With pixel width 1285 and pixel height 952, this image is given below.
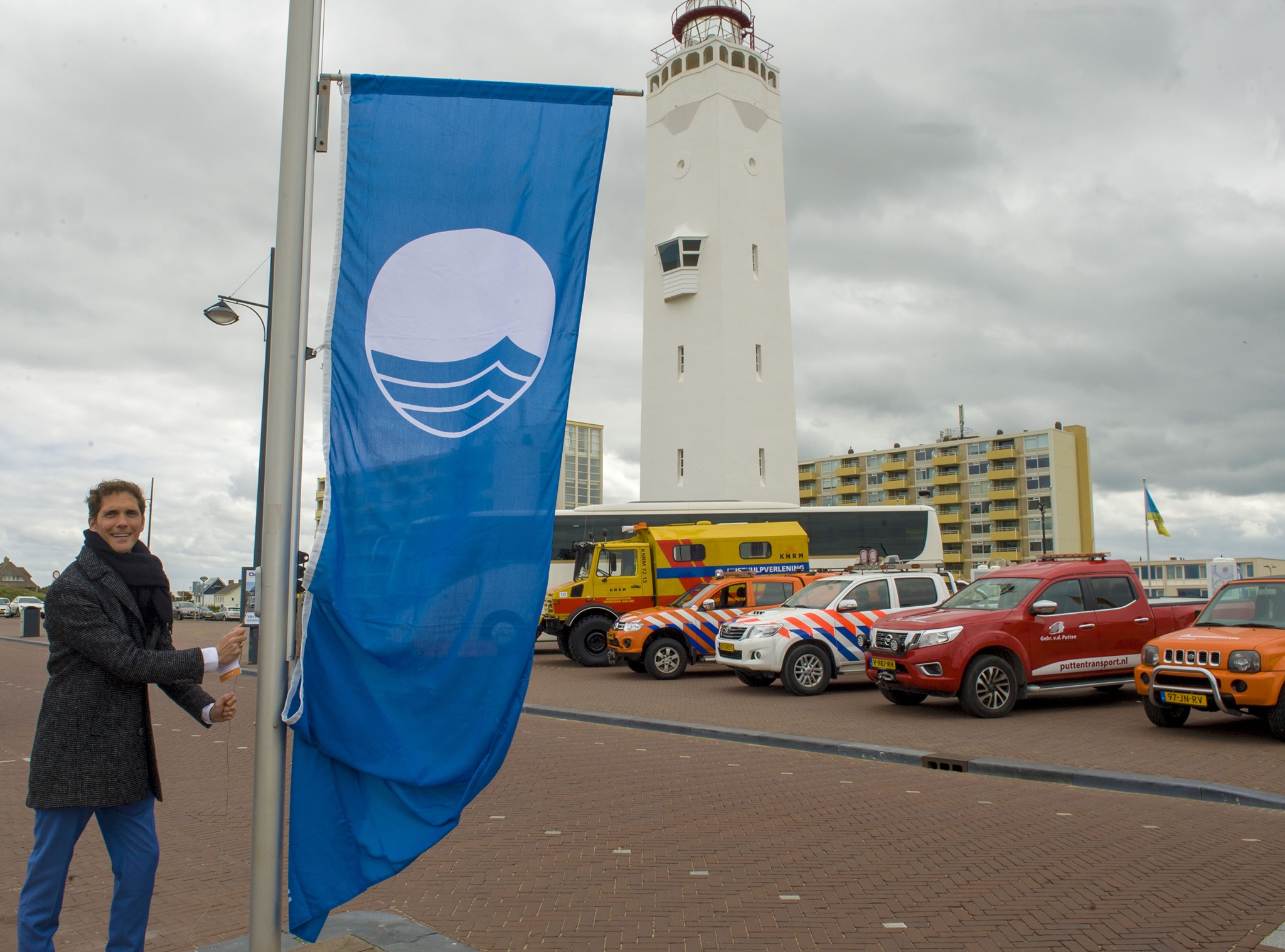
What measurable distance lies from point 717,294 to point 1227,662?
3334 centimetres

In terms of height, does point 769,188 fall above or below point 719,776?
above

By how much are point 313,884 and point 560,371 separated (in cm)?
221

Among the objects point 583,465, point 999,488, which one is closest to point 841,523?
point 583,465

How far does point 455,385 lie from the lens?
387 cm

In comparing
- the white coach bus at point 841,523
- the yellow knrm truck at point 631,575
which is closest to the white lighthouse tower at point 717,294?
the white coach bus at point 841,523

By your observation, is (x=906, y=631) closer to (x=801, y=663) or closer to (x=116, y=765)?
(x=801, y=663)

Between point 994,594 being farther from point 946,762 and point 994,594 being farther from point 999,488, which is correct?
point 999,488

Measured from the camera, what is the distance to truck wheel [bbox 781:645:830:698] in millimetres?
14531

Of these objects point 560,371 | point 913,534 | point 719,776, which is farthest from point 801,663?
point 913,534

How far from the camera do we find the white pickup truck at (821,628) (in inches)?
574

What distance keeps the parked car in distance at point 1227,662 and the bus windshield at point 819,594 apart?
5.10m

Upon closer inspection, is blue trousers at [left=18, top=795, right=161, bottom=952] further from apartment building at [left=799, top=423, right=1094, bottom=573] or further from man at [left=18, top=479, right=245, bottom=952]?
apartment building at [left=799, top=423, right=1094, bottom=573]

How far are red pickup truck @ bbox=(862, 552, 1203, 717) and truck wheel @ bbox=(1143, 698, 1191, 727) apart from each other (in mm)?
1534

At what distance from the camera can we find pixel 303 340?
3697 mm
